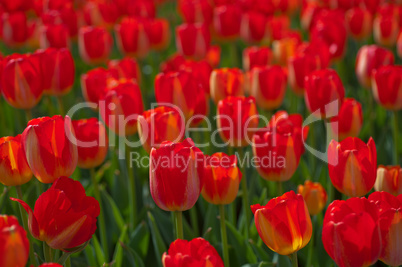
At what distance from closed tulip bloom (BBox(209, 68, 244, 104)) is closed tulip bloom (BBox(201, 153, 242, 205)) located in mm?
718

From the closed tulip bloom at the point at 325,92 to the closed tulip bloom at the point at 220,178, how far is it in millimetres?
650

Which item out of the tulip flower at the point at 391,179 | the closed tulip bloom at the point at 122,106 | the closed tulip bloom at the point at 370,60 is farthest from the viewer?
the closed tulip bloom at the point at 370,60

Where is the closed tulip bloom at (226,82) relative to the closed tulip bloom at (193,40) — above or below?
below

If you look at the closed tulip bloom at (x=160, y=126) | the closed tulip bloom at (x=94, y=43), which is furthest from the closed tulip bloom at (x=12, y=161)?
the closed tulip bloom at (x=94, y=43)

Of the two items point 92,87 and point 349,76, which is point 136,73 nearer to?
point 92,87

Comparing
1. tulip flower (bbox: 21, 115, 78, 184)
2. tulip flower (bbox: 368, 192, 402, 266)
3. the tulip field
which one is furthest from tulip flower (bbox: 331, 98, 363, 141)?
tulip flower (bbox: 21, 115, 78, 184)

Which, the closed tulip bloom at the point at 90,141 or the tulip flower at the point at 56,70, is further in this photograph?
the tulip flower at the point at 56,70

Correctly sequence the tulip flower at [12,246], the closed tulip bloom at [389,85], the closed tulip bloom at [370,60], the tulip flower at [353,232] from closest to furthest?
the tulip flower at [12,246], the tulip flower at [353,232], the closed tulip bloom at [389,85], the closed tulip bloom at [370,60]

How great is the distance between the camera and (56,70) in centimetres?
245

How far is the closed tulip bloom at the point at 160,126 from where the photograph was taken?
6.06ft

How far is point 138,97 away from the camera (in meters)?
2.16

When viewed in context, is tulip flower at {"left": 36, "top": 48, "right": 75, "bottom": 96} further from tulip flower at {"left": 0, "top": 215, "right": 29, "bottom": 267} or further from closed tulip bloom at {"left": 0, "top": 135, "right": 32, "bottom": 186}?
tulip flower at {"left": 0, "top": 215, "right": 29, "bottom": 267}

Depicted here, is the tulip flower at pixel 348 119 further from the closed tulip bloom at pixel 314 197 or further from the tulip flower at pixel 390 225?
the tulip flower at pixel 390 225

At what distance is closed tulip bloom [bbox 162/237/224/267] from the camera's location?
1.25 m
